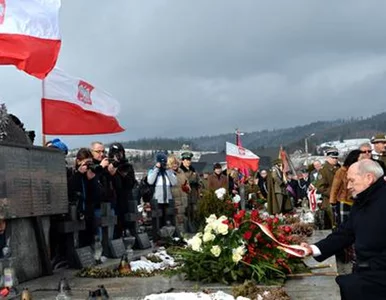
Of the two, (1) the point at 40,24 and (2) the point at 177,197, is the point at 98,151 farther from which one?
(2) the point at 177,197

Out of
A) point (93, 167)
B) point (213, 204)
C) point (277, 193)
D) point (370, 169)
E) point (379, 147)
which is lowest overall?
point (213, 204)

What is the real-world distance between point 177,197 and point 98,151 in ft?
14.9

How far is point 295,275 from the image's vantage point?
7816mm

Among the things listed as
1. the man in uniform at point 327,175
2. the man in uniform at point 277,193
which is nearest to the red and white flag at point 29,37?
the man in uniform at point 327,175

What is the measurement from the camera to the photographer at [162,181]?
526 inches

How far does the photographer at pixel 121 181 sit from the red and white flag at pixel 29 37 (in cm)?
224

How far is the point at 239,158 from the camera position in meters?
24.8

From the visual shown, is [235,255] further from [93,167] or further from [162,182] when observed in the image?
[162,182]

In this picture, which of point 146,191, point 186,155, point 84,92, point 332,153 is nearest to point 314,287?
point 84,92

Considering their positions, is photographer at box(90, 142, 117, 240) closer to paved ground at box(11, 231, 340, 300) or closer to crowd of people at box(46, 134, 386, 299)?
crowd of people at box(46, 134, 386, 299)

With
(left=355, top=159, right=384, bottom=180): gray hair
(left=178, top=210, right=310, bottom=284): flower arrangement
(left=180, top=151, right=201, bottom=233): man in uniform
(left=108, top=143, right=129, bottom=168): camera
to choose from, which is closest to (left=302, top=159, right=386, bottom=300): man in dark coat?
(left=355, top=159, right=384, bottom=180): gray hair

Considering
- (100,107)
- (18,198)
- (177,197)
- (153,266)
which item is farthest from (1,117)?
(177,197)

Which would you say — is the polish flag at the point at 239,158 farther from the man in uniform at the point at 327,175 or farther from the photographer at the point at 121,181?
the photographer at the point at 121,181

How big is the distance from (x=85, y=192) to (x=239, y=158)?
1514 centimetres
